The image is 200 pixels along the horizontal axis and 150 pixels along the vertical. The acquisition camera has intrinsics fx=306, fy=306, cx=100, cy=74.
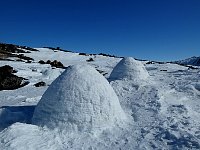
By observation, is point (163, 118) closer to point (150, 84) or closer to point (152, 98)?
point (152, 98)

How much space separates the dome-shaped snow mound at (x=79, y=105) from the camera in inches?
303

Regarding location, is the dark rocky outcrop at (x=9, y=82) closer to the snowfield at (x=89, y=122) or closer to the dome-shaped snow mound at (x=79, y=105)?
the snowfield at (x=89, y=122)

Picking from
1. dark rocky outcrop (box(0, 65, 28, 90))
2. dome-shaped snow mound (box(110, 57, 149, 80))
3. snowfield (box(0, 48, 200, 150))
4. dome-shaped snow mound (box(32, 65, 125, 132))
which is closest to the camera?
snowfield (box(0, 48, 200, 150))

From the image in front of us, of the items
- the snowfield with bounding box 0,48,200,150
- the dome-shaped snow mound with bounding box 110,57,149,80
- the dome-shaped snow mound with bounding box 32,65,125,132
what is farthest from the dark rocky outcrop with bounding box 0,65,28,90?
the dome-shaped snow mound with bounding box 32,65,125,132

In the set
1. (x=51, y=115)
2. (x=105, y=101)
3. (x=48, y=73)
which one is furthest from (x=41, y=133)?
(x=48, y=73)

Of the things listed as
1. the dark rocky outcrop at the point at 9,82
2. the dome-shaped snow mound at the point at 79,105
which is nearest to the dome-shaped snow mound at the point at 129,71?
the dark rocky outcrop at the point at 9,82

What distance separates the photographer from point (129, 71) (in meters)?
15.3

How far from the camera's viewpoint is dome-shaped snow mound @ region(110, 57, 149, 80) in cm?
1525

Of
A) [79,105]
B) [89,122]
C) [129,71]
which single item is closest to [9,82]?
[129,71]

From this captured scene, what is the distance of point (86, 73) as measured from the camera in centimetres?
862

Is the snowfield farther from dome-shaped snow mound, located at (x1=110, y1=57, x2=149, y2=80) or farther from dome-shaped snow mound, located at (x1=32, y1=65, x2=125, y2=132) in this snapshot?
dome-shaped snow mound, located at (x1=110, y1=57, x2=149, y2=80)

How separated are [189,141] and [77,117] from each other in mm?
2748

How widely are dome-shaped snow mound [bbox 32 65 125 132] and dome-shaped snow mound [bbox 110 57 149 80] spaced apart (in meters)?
6.63

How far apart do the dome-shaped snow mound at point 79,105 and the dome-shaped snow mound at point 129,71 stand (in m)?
6.63
